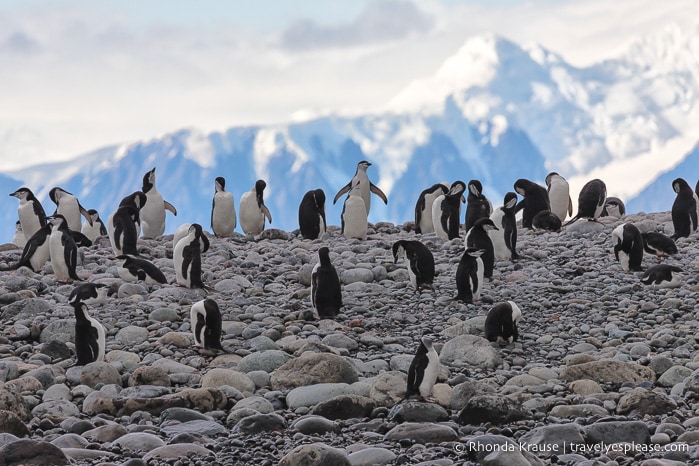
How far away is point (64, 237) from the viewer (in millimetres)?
11047

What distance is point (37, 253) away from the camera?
39.1ft

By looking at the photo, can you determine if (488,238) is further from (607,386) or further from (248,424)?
(248,424)

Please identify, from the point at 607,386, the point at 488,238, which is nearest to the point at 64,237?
the point at 488,238

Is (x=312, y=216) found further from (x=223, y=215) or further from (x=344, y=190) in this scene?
(x=344, y=190)

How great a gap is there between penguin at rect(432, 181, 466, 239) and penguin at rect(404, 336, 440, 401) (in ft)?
22.0

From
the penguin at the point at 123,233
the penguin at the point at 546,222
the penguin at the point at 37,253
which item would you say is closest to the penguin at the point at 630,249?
the penguin at the point at 546,222

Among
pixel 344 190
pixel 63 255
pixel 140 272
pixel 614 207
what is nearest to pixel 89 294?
pixel 140 272

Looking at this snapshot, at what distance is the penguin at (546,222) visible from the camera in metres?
14.0

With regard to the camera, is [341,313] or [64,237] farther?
[64,237]

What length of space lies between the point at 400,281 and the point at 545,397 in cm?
399

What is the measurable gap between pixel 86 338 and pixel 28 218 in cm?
718

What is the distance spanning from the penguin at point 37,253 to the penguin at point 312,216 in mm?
3792

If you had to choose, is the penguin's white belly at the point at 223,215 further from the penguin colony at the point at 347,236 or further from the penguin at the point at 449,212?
the penguin at the point at 449,212

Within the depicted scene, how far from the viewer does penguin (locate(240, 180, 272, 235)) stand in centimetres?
1516
